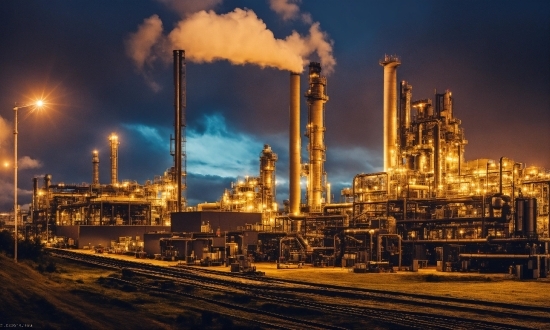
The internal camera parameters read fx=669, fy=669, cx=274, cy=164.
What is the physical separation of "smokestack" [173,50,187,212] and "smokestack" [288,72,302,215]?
14.0 m

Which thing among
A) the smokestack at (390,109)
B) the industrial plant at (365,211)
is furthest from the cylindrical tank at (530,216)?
the smokestack at (390,109)

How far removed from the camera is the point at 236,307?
21016mm

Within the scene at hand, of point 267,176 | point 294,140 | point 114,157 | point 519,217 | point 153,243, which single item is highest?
point 294,140

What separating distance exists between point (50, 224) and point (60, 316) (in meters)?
69.4

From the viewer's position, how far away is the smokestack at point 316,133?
62438 mm

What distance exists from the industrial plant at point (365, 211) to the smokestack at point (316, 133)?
0.32 feet

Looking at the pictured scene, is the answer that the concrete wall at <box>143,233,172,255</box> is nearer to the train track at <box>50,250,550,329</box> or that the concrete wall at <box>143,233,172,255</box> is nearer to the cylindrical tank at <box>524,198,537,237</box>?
the train track at <box>50,250,550,329</box>

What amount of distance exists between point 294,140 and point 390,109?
32.6ft

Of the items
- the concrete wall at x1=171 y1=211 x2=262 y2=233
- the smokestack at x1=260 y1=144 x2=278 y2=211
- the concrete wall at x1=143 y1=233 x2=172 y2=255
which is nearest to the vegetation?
the concrete wall at x1=143 y1=233 x2=172 y2=255

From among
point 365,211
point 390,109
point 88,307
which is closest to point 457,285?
point 88,307

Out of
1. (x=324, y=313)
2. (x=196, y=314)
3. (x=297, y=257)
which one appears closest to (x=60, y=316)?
(x=196, y=314)

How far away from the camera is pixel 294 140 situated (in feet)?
213

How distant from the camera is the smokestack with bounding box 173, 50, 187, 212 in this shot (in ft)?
238

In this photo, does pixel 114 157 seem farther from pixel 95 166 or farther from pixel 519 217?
pixel 519 217
